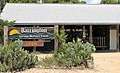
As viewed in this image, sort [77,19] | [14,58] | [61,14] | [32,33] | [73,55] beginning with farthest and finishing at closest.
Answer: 1. [61,14]
2. [77,19]
3. [32,33]
4. [73,55]
5. [14,58]

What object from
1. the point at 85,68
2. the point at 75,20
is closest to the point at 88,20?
the point at 75,20

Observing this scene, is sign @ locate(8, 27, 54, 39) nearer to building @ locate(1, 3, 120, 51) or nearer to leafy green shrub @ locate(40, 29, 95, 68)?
building @ locate(1, 3, 120, 51)

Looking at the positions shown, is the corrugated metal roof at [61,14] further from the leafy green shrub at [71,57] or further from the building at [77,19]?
the leafy green shrub at [71,57]

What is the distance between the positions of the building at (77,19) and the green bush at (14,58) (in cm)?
1223

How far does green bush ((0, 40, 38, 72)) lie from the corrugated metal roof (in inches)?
489

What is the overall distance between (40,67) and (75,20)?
13.3 m

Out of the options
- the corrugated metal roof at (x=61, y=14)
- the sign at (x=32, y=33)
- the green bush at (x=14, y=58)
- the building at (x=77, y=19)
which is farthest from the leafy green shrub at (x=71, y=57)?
the corrugated metal roof at (x=61, y=14)

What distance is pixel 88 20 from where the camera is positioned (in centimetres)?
2655

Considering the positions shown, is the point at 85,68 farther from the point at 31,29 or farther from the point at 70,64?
the point at 31,29

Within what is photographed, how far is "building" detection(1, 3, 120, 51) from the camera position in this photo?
85.1ft

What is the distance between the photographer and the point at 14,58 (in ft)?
41.4

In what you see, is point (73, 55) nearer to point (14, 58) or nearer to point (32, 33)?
point (14, 58)

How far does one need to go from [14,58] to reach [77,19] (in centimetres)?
1474

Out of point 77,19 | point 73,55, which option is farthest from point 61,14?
point 73,55
